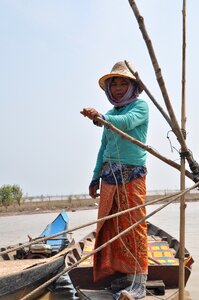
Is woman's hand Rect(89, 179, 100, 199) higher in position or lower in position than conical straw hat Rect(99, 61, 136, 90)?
lower

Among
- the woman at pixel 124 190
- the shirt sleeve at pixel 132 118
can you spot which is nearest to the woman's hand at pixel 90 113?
the shirt sleeve at pixel 132 118

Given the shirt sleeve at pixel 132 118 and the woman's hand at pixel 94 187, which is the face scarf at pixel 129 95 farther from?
the woman's hand at pixel 94 187

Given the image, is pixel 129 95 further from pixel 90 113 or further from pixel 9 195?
pixel 9 195

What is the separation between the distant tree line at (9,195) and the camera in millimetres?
33844

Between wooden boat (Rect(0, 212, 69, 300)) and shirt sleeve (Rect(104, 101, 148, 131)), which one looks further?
wooden boat (Rect(0, 212, 69, 300))

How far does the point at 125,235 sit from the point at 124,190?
0.29 meters

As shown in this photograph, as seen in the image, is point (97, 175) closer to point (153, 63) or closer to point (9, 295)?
point (153, 63)

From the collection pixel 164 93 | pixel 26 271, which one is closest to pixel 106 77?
pixel 164 93

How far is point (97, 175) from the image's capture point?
312cm

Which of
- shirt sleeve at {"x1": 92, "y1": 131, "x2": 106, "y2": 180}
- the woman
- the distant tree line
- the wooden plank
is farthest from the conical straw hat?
the distant tree line

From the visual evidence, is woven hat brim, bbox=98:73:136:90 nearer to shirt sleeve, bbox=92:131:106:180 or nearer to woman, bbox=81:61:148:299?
woman, bbox=81:61:148:299

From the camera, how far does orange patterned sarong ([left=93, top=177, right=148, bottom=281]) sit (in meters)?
2.73

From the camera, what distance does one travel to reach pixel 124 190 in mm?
2775

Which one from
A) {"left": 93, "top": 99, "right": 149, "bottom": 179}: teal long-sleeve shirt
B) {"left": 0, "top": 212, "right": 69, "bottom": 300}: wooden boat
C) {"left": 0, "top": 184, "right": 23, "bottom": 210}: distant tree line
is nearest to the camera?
{"left": 93, "top": 99, "right": 149, "bottom": 179}: teal long-sleeve shirt
